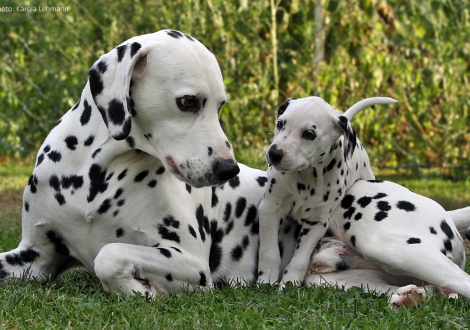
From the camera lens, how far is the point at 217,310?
3.70 meters

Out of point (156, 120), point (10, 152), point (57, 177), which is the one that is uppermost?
point (156, 120)

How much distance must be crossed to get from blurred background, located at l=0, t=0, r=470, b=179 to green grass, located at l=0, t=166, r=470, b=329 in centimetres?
526

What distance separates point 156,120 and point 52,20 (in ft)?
21.3

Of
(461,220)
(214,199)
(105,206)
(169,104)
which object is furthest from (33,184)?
(461,220)

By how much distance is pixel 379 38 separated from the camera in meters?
9.46

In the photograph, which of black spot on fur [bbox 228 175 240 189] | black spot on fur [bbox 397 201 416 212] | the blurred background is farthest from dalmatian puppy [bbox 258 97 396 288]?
the blurred background

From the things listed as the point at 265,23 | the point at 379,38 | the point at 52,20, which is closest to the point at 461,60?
the point at 379,38

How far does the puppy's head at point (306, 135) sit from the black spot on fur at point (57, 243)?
4.08 feet

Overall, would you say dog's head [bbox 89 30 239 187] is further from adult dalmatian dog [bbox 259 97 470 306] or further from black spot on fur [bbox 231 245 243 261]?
black spot on fur [bbox 231 245 243 261]

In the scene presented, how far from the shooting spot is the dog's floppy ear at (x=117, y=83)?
3.73 metres

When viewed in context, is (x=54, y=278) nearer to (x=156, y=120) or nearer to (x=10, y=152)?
(x=156, y=120)

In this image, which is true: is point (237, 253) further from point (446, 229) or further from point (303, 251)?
point (446, 229)

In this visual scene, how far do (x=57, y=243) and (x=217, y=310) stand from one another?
42.0 inches

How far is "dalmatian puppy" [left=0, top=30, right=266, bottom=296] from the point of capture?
3791mm
